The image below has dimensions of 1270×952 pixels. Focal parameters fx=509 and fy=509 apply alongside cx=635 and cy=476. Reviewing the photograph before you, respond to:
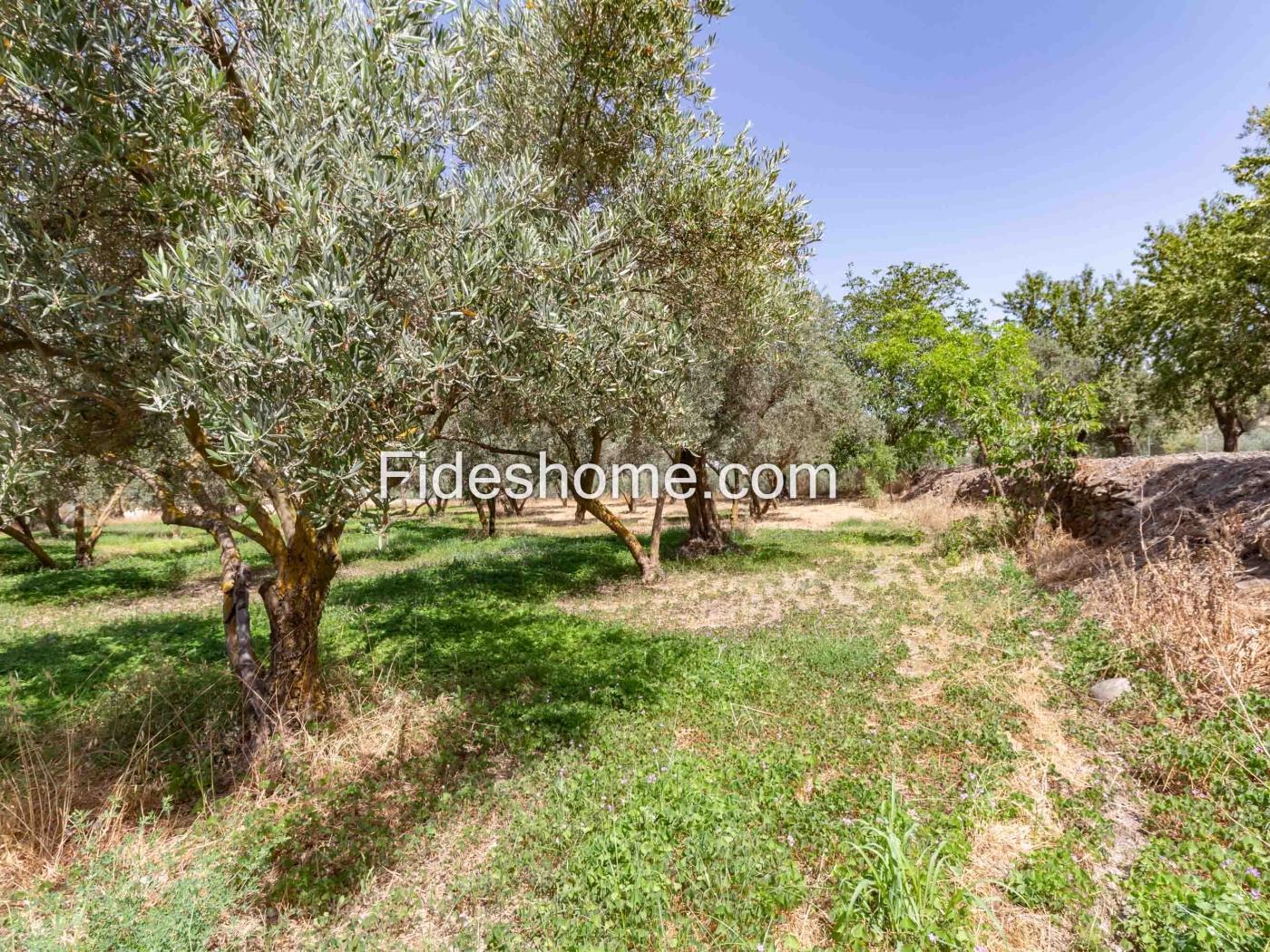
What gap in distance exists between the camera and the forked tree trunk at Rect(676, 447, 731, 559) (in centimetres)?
1711

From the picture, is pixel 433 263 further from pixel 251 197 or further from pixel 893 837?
pixel 893 837

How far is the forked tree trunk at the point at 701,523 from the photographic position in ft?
56.1

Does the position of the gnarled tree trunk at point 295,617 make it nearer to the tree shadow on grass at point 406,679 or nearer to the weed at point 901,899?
the tree shadow on grass at point 406,679

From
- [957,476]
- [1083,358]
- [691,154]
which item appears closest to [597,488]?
[691,154]

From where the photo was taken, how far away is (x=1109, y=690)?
5.99 metres

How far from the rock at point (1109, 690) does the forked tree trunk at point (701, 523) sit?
11.5 metres

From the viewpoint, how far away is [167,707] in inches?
241

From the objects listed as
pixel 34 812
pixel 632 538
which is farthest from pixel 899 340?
pixel 34 812

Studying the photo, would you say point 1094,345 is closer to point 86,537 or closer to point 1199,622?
point 1199,622

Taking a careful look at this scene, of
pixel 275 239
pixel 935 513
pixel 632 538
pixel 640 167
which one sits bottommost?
pixel 935 513

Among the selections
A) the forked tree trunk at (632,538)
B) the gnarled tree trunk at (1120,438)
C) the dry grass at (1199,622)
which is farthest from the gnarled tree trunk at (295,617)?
the gnarled tree trunk at (1120,438)

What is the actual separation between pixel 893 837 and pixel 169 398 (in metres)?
5.62

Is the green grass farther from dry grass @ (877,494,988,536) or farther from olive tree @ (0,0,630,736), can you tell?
dry grass @ (877,494,988,536)

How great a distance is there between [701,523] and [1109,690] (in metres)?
12.7
